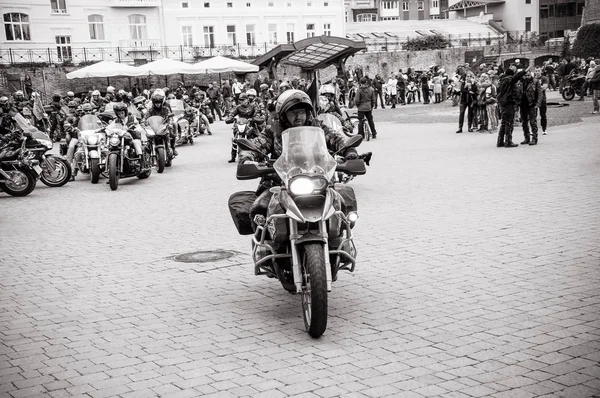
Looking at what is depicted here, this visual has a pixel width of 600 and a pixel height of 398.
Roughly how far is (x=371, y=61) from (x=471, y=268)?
187 ft

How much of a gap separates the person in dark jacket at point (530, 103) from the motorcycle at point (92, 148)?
9.95 metres

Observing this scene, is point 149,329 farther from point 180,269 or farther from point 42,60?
point 42,60

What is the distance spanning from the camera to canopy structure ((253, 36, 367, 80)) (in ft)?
78.9

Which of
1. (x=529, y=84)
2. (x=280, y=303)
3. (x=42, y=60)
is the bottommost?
(x=280, y=303)

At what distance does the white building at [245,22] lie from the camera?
59.4 metres

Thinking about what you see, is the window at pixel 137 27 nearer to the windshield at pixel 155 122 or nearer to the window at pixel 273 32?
the window at pixel 273 32

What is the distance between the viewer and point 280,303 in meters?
6.34

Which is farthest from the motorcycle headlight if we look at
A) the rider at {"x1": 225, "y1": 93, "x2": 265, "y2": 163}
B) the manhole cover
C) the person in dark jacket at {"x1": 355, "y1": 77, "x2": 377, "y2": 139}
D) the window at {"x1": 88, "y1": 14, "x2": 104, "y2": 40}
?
the window at {"x1": 88, "y1": 14, "x2": 104, "y2": 40}

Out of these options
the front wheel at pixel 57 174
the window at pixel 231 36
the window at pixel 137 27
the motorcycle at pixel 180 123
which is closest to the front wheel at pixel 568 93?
A: the motorcycle at pixel 180 123

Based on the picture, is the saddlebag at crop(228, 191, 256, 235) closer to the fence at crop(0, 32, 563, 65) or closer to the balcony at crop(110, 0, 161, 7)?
the fence at crop(0, 32, 563, 65)

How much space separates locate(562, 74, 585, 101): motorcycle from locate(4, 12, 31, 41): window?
37.9 m

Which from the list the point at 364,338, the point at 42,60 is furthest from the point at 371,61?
the point at 364,338

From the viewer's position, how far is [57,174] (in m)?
15.5

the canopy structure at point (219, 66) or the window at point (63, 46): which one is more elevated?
the window at point (63, 46)
